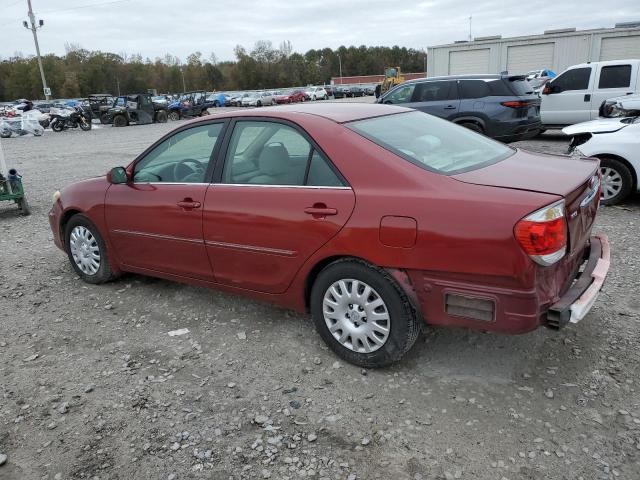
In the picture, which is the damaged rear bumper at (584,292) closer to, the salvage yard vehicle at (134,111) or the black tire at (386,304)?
the black tire at (386,304)

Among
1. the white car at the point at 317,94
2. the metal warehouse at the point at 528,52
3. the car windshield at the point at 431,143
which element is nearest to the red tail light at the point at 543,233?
the car windshield at the point at 431,143

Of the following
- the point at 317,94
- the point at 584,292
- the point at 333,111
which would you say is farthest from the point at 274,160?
the point at 317,94

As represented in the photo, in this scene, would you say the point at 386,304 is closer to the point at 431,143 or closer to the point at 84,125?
the point at 431,143

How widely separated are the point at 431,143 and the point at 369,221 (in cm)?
84

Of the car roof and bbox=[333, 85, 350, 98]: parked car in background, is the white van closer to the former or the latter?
the car roof

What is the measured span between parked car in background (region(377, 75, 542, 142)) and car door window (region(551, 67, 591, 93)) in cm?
260

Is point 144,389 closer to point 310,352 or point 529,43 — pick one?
point 310,352

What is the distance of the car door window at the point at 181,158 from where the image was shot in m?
4.01

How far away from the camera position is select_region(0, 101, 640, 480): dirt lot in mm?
2631

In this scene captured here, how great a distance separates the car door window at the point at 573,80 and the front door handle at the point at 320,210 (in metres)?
11.7

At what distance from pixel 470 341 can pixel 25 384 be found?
2.95m

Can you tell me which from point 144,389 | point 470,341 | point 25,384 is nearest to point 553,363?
point 470,341

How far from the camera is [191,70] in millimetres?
100688

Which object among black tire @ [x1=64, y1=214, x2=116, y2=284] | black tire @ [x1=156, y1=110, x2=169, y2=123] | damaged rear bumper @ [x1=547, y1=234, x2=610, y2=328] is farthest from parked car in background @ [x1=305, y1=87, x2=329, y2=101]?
damaged rear bumper @ [x1=547, y1=234, x2=610, y2=328]
